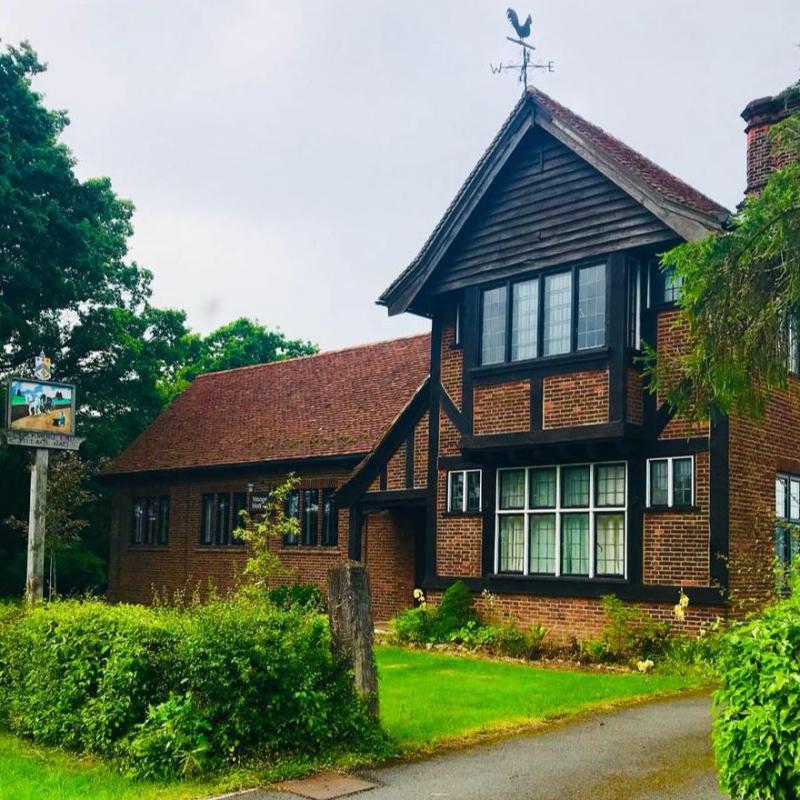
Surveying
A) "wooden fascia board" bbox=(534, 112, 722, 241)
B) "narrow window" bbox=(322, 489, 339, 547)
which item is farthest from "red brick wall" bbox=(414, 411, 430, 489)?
"wooden fascia board" bbox=(534, 112, 722, 241)

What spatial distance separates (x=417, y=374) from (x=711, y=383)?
14.0 meters

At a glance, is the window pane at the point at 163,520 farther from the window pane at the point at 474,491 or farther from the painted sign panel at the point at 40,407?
the painted sign panel at the point at 40,407

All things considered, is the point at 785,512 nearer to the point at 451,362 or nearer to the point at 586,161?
the point at 451,362

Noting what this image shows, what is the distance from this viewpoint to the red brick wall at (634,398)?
54.6 ft

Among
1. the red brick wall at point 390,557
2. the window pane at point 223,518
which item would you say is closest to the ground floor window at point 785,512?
the red brick wall at point 390,557

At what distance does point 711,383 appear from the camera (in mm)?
12984

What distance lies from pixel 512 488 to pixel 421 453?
3.02m

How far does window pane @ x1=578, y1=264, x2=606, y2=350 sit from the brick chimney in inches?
128

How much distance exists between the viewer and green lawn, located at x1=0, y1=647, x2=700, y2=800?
827 cm

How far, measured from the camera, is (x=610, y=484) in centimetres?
1723

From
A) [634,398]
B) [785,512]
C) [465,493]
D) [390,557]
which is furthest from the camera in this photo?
[390,557]

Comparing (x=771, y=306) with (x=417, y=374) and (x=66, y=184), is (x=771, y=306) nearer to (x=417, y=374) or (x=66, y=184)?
(x=417, y=374)

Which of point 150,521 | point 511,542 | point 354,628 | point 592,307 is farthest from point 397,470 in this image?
point 150,521

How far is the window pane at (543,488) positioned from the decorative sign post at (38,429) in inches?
297
